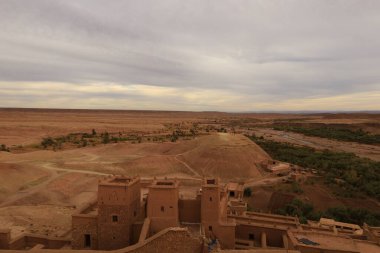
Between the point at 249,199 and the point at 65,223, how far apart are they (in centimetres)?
1677

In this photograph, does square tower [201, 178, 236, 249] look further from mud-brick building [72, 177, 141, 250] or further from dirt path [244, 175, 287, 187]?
dirt path [244, 175, 287, 187]

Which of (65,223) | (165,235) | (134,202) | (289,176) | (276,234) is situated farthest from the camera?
(289,176)

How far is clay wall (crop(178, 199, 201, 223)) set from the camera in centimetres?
1717

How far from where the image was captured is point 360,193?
32.6 meters

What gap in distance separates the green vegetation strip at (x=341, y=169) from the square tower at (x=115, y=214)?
963 inches

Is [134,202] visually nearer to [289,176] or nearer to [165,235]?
[165,235]

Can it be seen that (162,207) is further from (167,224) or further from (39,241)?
(39,241)

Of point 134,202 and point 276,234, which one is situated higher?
point 134,202

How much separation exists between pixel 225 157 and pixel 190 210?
82.5ft

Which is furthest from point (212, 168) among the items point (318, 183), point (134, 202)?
point (134, 202)

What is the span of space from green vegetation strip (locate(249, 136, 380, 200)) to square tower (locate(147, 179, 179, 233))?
23.0 m

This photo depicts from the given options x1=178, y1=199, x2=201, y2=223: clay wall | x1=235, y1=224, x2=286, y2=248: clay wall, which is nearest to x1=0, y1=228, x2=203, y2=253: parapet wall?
x1=178, y1=199, x2=201, y2=223: clay wall

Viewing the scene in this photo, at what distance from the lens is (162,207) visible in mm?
15961

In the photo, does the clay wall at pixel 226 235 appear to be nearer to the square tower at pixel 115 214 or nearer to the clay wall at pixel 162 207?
the clay wall at pixel 162 207
